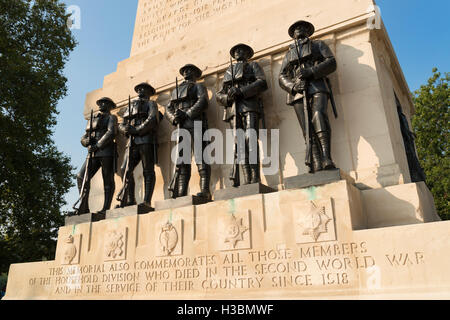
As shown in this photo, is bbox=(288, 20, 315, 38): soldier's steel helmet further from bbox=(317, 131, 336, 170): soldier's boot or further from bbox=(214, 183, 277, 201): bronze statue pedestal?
bbox=(214, 183, 277, 201): bronze statue pedestal

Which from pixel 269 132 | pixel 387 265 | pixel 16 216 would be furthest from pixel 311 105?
pixel 16 216

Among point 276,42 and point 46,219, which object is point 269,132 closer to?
point 276,42

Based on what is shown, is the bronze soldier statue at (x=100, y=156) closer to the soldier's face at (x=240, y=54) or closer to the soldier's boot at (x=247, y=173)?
the soldier's face at (x=240, y=54)

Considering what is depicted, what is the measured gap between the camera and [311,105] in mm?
6863

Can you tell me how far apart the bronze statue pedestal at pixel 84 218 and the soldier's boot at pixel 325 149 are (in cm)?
534

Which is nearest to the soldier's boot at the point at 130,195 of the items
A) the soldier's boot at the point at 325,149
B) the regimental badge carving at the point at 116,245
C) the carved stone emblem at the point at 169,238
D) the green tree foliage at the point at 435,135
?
the regimental badge carving at the point at 116,245

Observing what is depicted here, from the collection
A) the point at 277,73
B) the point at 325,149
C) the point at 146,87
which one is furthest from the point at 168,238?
the point at 277,73

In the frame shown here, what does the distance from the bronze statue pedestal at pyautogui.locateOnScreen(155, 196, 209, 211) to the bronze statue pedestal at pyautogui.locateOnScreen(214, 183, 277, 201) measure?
0.53 meters

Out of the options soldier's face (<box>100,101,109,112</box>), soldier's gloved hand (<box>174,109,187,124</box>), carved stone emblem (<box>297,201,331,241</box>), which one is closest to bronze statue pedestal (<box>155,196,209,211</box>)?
soldier's gloved hand (<box>174,109,187,124</box>)

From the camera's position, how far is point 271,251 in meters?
5.84

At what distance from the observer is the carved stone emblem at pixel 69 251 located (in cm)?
804

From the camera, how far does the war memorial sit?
532 centimetres

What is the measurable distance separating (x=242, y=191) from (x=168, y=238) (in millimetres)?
1693
